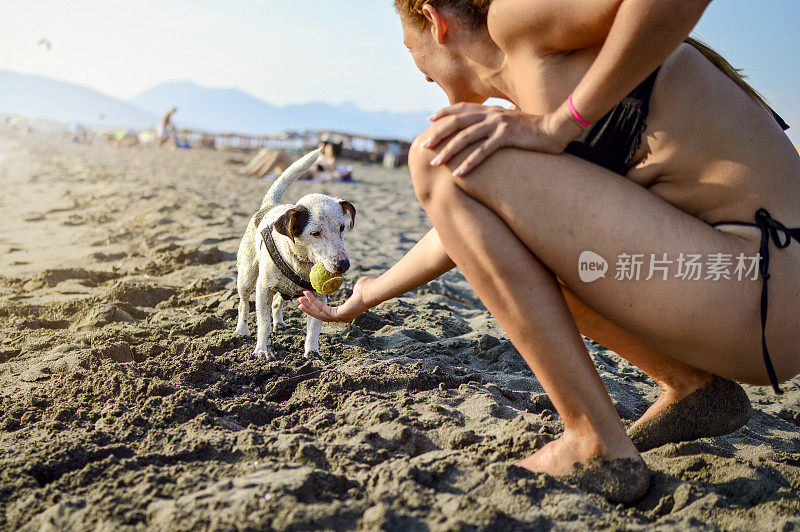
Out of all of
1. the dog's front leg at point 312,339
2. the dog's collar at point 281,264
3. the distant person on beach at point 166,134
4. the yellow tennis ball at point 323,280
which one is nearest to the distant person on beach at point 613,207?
the yellow tennis ball at point 323,280

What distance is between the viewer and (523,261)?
1.65 meters

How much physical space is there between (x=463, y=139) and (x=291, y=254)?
1.92 metres

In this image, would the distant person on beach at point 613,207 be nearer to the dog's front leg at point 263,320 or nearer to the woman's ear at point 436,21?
the woman's ear at point 436,21

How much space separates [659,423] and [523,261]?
816 millimetres

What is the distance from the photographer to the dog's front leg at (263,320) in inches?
124

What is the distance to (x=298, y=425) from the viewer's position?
6.80 ft

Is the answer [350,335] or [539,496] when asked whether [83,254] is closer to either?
[350,335]

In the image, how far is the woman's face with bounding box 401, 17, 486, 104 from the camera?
1.96 metres

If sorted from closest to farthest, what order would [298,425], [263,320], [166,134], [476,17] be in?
[476,17] < [298,425] < [263,320] < [166,134]

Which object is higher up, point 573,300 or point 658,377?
point 573,300

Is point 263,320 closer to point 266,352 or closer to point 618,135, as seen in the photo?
point 266,352

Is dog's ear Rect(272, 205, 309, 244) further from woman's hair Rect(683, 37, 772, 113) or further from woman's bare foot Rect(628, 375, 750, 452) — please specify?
woman's hair Rect(683, 37, 772, 113)

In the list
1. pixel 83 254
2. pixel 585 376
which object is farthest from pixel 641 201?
pixel 83 254

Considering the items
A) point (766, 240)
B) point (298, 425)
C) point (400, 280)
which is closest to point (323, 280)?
point (400, 280)
